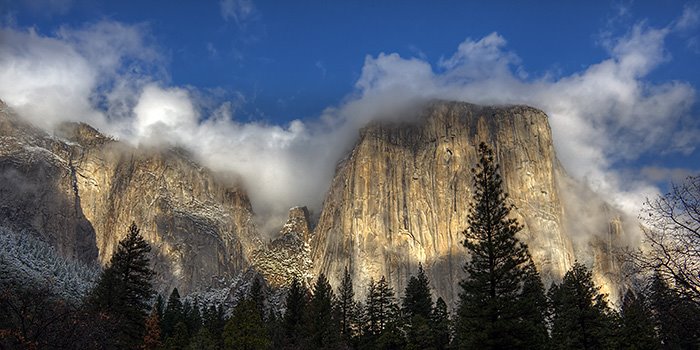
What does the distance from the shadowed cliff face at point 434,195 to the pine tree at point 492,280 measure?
351 feet

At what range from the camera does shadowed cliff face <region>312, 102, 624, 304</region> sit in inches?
5965

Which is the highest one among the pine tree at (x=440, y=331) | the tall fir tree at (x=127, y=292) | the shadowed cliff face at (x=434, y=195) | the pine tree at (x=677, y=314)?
the shadowed cliff face at (x=434, y=195)

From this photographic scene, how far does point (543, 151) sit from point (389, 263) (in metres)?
54.0

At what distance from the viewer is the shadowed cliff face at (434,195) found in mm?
151500

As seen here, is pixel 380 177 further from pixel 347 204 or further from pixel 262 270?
pixel 262 270

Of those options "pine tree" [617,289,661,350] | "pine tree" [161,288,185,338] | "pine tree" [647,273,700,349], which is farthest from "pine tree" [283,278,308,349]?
"pine tree" [647,273,700,349]

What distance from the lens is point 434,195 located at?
164750 mm

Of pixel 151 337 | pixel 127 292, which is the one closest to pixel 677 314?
pixel 127 292

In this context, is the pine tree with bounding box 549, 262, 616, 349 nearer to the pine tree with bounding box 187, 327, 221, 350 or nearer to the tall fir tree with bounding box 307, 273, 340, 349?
the tall fir tree with bounding box 307, 273, 340, 349

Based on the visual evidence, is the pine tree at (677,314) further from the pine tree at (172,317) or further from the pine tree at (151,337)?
the pine tree at (172,317)

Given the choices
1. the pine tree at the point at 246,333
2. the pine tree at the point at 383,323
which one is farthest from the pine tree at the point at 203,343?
the pine tree at the point at 383,323

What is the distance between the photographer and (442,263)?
152m

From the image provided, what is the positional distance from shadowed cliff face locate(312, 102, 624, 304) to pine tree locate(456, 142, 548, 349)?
107 metres

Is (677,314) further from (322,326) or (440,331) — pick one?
(322,326)
